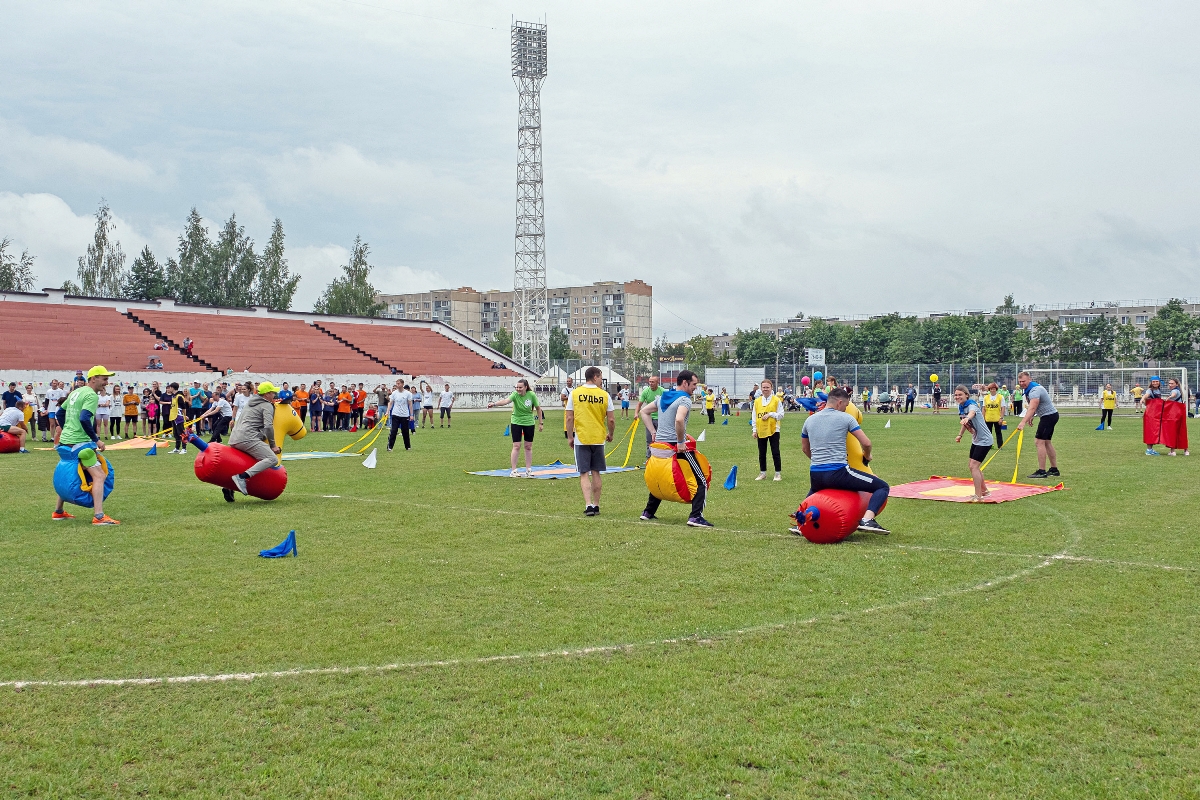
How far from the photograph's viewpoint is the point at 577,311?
153250 millimetres

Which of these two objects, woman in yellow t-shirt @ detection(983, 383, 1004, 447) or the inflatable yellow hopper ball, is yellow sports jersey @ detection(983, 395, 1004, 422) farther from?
the inflatable yellow hopper ball

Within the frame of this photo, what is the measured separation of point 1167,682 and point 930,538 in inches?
190

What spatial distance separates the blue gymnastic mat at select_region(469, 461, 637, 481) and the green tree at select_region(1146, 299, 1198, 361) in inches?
2814

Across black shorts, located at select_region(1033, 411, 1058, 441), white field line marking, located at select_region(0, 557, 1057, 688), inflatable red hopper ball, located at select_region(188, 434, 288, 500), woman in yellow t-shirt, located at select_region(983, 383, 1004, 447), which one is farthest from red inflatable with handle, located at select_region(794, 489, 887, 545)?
woman in yellow t-shirt, located at select_region(983, 383, 1004, 447)

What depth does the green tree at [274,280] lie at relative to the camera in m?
77.5

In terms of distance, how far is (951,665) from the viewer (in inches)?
225

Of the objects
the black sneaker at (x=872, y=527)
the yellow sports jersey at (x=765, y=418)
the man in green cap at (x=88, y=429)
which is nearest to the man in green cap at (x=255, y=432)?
the man in green cap at (x=88, y=429)

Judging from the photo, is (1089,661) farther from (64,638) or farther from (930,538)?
(64,638)

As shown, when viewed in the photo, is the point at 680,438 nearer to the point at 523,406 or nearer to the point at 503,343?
the point at 523,406

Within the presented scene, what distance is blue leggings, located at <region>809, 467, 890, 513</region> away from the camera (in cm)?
995

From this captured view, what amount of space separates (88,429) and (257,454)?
2.35 meters

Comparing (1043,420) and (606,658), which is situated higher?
(1043,420)

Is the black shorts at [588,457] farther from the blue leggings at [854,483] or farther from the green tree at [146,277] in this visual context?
the green tree at [146,277]

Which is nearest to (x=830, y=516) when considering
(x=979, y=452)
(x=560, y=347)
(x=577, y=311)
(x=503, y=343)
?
(x=979, y=452)
